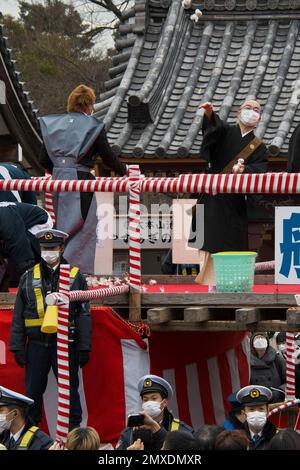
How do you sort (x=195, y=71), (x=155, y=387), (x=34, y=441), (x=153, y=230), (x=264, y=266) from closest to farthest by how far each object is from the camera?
(x=34, y=441) → (x=155, y=387) → (x=264, y=266) → (x=153, y=230) → (x=195, y=71)

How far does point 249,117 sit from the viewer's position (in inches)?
446

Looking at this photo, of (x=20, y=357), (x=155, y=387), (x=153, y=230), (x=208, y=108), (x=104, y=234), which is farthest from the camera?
(x=153, y=230)

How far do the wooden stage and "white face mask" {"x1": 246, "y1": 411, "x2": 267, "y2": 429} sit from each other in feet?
2.82

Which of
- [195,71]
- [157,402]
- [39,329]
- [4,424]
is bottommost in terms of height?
[4,424]

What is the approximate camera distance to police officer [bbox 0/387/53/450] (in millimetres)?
8750

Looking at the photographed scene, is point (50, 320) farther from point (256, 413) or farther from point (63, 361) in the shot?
point (256, 413)

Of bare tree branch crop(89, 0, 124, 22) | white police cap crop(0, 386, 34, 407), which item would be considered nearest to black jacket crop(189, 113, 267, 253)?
white police cap crop(0, 386, 34, 407)

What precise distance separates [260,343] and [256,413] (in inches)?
202

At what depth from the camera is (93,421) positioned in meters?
10.4

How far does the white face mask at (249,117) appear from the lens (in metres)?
11.3

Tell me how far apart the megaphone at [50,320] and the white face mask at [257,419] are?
63.7 inches

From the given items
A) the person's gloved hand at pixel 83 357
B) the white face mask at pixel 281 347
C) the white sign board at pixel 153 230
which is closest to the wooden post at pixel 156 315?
the person's gloved hand at pixel 83 357

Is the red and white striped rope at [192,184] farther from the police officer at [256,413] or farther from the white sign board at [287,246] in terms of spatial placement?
the police officer at [256,413]

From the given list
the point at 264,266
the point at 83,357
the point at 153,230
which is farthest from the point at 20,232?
the point at 153,230
